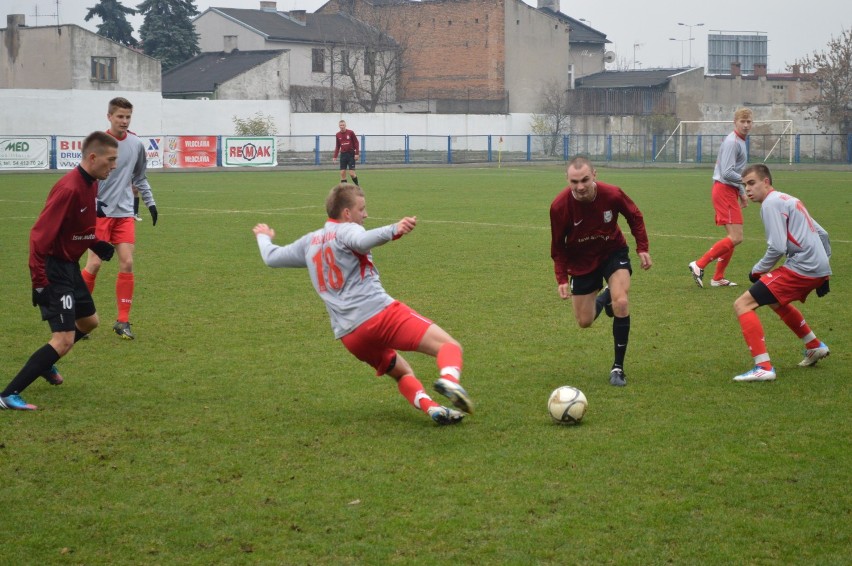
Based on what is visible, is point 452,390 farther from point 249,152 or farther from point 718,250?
point 249,152

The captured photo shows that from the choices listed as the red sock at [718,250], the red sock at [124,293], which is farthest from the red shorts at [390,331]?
the red sock at [718,250]

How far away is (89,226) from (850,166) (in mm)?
44158

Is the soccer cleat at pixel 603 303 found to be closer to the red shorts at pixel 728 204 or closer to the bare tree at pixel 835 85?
the red shorts at pixel 728 204

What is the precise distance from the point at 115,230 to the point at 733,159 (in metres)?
7.53

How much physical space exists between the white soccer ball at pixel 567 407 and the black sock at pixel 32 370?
341 cm

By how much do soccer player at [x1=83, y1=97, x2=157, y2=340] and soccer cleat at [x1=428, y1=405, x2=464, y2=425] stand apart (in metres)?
4.17

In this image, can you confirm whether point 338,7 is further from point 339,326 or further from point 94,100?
point 339,326

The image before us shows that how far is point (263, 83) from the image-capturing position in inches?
2569

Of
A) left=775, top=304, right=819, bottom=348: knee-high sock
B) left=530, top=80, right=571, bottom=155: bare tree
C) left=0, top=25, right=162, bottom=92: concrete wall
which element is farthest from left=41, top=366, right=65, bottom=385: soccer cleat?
left=530, top=80, right=571, bottom=155: bare tree

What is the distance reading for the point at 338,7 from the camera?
264ft

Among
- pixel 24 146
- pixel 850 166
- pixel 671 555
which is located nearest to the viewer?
pixel 671 555

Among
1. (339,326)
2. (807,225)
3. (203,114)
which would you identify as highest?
(203,114)

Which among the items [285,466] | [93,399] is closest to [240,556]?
[285,466]

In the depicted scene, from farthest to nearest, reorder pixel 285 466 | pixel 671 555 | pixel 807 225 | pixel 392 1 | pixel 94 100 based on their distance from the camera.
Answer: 1. pixel 392 1
2. pixel 94 100
3. pixel 807 225
4. pixel 285 466
5. pixel 671 555
